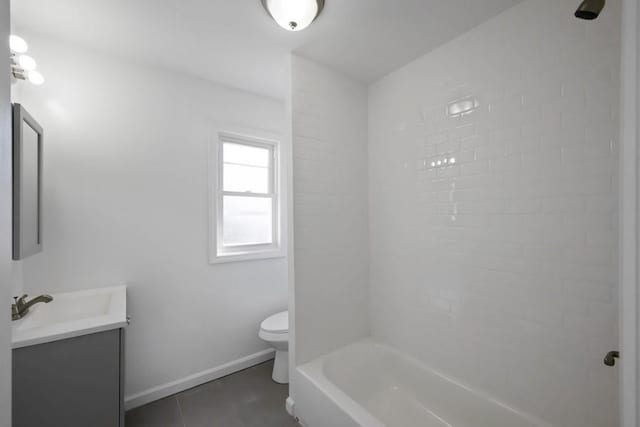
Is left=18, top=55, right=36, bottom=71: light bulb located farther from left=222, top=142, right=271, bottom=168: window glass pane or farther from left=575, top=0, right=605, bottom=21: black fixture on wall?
left=575, top=0, right=605, bottom=21: black fixture on wall

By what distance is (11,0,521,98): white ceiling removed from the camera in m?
1.52

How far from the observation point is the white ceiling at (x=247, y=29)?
4.99 feet

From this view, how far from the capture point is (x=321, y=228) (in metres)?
2.02

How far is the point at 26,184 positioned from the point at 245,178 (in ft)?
5.03

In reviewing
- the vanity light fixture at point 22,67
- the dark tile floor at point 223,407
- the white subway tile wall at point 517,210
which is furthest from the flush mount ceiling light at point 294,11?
the dark tile floor at point 223,407

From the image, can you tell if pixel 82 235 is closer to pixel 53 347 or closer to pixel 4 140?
pixel 53 347

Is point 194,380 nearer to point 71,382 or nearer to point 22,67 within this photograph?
point 71,382

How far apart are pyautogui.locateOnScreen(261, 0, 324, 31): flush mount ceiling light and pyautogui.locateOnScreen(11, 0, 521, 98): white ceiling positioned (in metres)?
0.09

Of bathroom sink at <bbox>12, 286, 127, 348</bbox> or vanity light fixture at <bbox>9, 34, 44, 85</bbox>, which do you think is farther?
vanity light fixture at <bbox>9, 34, 44, 85</bbox>

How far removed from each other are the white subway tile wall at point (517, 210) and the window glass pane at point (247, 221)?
4.43 ft

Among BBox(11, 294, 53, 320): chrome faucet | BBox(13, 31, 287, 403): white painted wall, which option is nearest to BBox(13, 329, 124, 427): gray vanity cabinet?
BBox(11, 294, 53, 320): chrome faucet

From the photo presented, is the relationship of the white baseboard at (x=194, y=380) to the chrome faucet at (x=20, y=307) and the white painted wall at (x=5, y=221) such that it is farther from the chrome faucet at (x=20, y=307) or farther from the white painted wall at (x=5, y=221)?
the white painted wall at (x=5, y=221)

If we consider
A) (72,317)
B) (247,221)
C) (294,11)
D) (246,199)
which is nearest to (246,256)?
(247,221)

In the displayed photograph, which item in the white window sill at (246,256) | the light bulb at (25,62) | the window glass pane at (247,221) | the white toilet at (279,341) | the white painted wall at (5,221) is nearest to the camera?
the white painted wall at (5,221)
